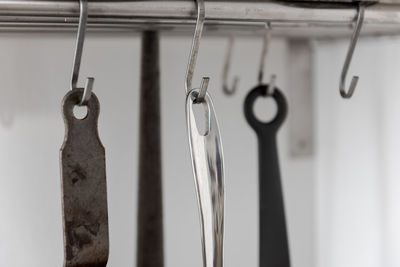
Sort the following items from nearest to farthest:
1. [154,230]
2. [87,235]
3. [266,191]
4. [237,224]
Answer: [87,235], [266,191], [154,230], [237,224]

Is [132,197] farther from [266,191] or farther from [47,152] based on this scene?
[266,191]

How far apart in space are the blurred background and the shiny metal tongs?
232 mm

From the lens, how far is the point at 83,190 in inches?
15.1

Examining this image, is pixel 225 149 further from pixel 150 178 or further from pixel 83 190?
pixel 83 190

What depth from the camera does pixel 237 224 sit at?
2.37ft

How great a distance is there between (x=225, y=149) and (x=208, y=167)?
12.4 inches

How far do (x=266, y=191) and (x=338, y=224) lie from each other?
11.6 inches

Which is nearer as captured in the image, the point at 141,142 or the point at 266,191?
the point at 266,191

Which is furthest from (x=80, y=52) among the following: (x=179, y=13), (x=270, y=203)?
(x=270, y=203)

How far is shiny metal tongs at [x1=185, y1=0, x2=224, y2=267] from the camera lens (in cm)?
40

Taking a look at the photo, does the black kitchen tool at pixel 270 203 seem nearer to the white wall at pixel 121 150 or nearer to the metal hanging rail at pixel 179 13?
the metal hanging rail at pixel 179 13

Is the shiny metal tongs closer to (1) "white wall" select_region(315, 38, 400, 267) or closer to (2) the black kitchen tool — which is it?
(2) the black kitchen tool

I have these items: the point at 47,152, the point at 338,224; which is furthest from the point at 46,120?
the point at 338,224

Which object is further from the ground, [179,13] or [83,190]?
[179,13]
